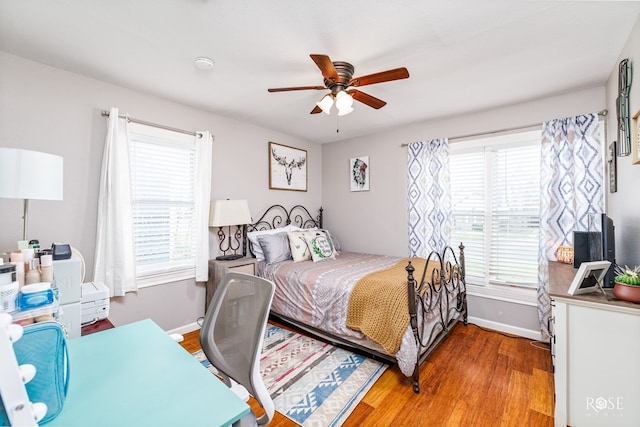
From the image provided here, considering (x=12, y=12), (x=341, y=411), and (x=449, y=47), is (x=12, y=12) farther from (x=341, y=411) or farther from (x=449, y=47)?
(x=341, y=411)

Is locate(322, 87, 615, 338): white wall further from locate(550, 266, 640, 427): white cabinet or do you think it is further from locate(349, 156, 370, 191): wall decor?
locate(550, 266, 640, 427): white cabinet

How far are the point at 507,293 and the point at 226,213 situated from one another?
3224 millimetres

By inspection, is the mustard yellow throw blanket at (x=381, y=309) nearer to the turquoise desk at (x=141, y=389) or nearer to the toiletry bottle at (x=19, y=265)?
the turquoise desk at (x=141, y=389)

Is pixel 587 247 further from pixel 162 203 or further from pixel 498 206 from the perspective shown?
pixel 162 203

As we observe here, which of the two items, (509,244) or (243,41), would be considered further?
(509,244)

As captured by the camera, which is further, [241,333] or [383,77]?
[383,77]

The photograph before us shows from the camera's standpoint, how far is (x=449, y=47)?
1925 mm


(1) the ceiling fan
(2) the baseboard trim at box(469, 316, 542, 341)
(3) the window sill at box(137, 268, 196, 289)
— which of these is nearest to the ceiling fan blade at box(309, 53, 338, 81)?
(1) the ceiling fan

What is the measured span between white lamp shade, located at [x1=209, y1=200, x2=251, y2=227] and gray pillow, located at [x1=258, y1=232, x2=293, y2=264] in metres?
0.34

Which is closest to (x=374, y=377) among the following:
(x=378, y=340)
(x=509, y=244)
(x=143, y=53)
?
(x=378, y=340)

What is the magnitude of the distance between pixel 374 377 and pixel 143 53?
301cm

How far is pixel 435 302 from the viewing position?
8.07 feet

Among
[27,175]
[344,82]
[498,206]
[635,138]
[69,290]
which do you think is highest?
[344,82]

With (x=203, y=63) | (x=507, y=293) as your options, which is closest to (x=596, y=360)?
(x=507, y=293)
